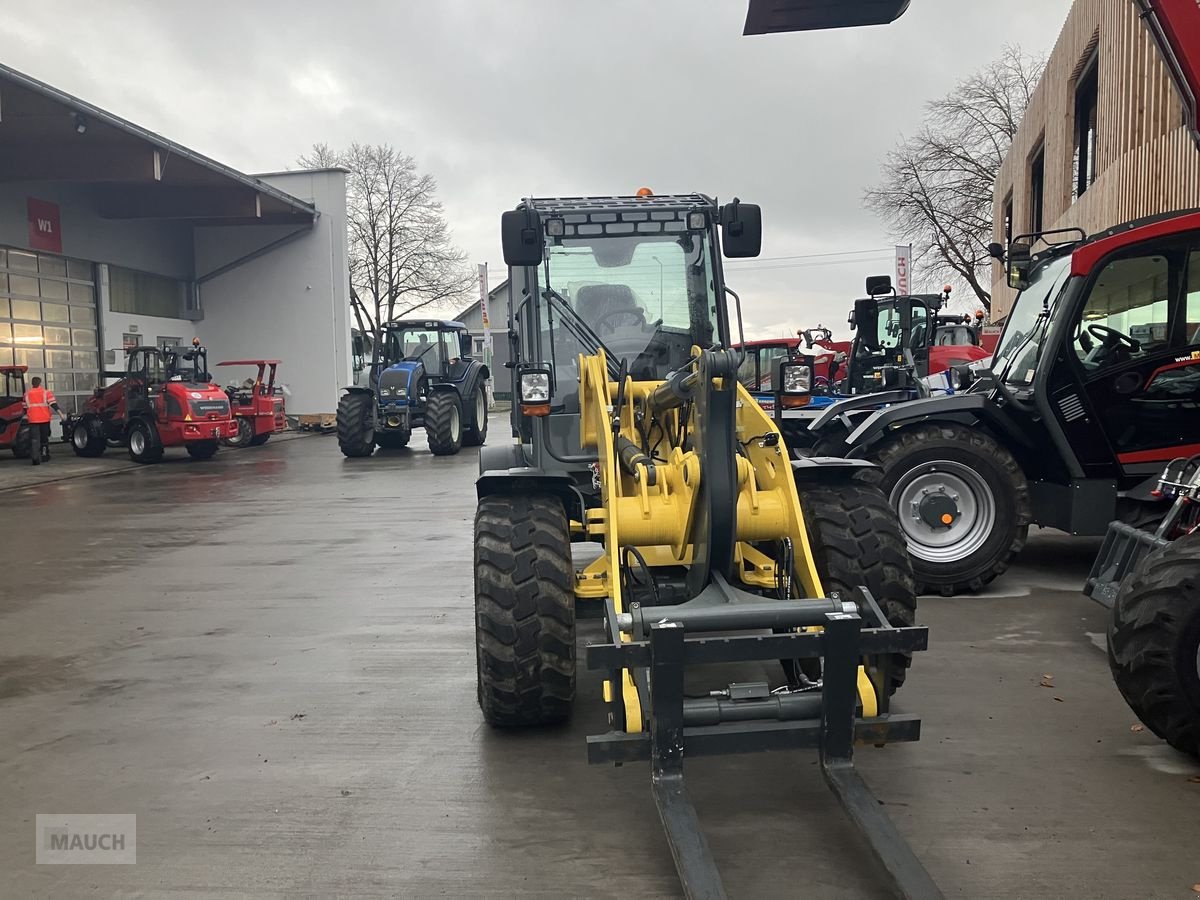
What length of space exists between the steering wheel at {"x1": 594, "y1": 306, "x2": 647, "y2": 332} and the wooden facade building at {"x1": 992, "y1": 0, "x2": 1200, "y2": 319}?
18.6 ft

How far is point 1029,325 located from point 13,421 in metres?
18.1

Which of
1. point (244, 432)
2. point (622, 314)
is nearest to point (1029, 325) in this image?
point (622, 314)

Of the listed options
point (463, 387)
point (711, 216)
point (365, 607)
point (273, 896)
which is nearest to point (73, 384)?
point (463, 387)

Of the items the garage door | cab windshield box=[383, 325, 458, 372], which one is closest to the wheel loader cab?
cab windshield box=[383, 325, 458, 372]

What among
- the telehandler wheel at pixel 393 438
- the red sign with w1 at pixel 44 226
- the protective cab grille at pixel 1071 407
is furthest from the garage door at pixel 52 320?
the protective cab grille at pixel 1071 407

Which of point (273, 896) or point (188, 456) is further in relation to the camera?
point (188, 456)

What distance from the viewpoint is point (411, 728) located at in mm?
4430

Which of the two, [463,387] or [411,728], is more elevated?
→ [463,387]

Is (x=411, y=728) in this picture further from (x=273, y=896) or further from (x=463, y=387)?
(x=463, y=387)

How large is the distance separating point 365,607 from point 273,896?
149 inches

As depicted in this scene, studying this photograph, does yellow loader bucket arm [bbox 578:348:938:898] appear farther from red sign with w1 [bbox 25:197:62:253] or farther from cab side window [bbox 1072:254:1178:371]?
red sign with w1 [bbox 25:197:62:253]

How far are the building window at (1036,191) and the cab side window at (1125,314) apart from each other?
61.4ft

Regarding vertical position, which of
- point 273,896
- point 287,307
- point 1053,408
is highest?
point 287,307

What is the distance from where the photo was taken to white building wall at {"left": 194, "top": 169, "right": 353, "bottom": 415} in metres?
28.0
